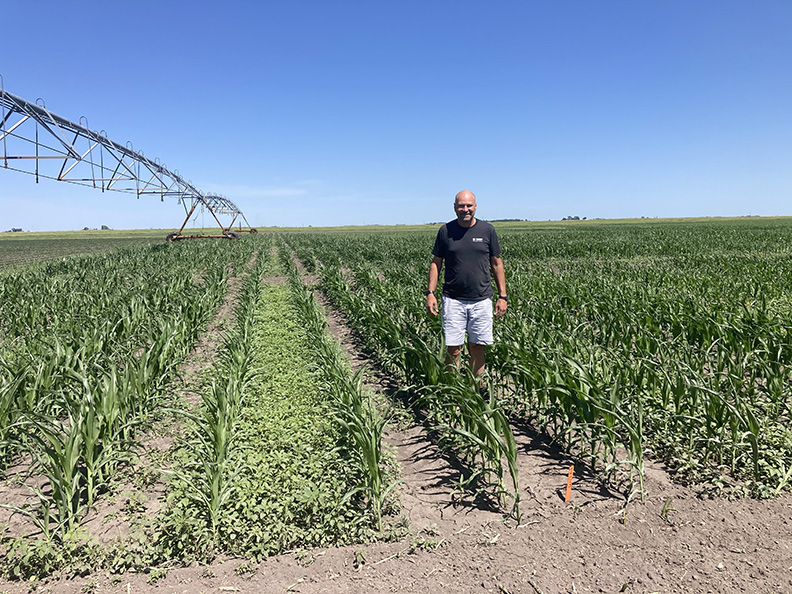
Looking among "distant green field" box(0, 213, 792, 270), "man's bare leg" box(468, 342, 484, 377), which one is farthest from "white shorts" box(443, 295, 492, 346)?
"distant green field" box(0, 213, 792, 270)

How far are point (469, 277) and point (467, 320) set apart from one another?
1.74ft

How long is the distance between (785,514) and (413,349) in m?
3.33

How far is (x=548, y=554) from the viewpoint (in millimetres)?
2729

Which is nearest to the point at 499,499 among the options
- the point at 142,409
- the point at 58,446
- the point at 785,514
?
the point at 785,514

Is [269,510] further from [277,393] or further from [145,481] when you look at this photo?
[277,393]

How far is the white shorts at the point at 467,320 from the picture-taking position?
4.89m

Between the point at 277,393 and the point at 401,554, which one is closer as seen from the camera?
the point at 401,554

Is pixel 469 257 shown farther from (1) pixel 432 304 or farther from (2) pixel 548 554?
(2) pixel 548 554

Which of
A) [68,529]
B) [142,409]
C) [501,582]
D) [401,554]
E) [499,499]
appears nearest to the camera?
[501,582]

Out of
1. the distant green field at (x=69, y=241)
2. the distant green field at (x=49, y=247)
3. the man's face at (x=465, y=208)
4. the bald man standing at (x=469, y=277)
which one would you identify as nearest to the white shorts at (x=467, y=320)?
the bald man standing at (x=469, y=277)

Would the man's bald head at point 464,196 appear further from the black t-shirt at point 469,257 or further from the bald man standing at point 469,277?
the black t-shirt at point 469,257

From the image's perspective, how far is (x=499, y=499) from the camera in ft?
10.6

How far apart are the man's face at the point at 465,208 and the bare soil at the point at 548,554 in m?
2.67

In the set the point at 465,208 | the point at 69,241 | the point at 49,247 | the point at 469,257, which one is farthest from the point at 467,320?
the point at 69,241
